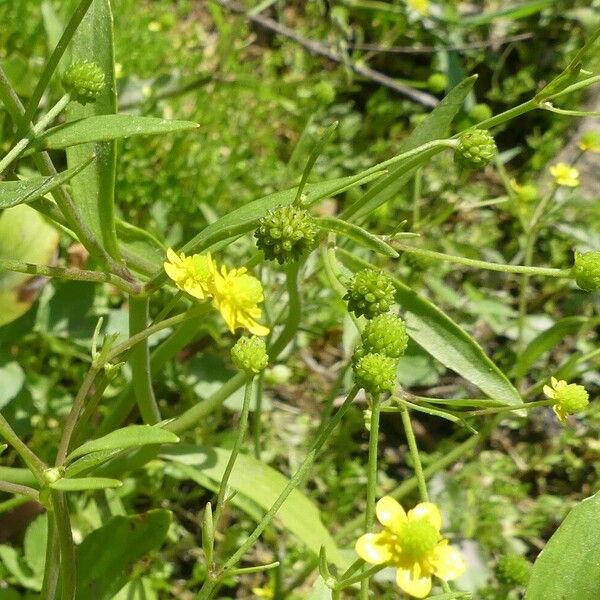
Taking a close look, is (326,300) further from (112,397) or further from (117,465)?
(117,465)

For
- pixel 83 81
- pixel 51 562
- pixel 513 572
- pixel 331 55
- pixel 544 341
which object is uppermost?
pixel 83 81

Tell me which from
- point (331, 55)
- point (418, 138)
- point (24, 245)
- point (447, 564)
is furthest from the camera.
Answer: point (331, 55)

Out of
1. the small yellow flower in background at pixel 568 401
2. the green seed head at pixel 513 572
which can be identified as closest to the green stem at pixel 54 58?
the small yellow flower in background at pixel 568 401

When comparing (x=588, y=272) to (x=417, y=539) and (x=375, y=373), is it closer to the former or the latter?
(x=375, y=373)

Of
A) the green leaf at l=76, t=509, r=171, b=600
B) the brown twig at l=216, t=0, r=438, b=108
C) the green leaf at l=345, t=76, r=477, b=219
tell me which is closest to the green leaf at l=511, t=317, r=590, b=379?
the green leaf at l=345, t=76, r=477, b=219

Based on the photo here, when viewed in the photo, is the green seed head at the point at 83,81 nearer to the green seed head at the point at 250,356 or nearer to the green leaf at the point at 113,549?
the green seed head at the point at 250,356

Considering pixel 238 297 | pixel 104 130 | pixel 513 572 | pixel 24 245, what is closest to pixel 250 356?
pixel 238 297

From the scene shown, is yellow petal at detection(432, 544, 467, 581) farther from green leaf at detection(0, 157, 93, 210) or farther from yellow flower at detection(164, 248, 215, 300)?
green leaf at detection(0, 157, 93, 210)
